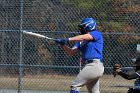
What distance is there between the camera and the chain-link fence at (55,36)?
13.2m

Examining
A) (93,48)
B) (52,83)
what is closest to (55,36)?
(52,83)

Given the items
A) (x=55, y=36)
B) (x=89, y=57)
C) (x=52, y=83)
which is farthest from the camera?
(x=52, y=83)

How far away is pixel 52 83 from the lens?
13.9 meters

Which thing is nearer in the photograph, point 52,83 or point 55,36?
point 55,36

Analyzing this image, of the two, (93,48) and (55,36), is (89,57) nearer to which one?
(93,48)

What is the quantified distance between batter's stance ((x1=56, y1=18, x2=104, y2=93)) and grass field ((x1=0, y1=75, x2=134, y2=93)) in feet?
11.1

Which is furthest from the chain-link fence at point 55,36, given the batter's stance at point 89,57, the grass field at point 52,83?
the batter's stance at point 89,57

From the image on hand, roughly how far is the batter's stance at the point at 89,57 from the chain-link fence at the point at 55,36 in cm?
311

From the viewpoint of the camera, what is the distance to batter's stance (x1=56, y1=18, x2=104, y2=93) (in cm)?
970

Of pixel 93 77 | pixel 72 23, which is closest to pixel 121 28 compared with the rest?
pixel 72 23

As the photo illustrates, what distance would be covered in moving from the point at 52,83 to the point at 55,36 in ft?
4.47

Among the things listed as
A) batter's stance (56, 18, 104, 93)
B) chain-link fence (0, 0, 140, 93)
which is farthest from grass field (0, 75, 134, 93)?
batter's stance (56, 18, 104, 93)

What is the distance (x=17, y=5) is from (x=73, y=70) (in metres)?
2.06

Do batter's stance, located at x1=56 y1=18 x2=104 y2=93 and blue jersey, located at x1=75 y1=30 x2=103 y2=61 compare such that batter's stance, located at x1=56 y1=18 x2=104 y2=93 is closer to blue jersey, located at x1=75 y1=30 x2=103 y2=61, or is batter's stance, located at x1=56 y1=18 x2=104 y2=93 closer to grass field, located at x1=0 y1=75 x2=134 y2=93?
blue jersey, located at x1=75 y1=30 x2=103 y2=61
